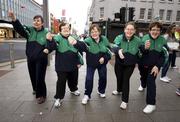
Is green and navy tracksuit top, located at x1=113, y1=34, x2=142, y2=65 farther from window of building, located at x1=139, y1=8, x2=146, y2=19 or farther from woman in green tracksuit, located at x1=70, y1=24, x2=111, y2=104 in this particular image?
window of building, located at x1=139, y1=8, x2=146, y2=19

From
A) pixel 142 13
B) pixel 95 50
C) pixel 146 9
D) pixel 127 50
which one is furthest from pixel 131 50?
pixel 146 9

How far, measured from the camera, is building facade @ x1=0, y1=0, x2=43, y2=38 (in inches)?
1681

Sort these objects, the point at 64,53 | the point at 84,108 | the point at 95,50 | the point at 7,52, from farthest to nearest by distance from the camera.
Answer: the point at 7,52
the point at 95,50
the point at 84,108
the point at 64,53

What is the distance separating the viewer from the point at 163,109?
12.0 feet

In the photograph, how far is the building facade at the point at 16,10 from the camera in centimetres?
4270

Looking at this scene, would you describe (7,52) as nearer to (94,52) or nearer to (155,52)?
(94,52)

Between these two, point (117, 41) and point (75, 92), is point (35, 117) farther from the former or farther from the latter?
point (117, 41)

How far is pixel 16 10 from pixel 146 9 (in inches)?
1774

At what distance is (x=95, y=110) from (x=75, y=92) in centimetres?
102

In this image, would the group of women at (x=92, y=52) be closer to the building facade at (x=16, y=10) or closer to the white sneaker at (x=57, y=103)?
the white sneaker at (x=57, y=103)

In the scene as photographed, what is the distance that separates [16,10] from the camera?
2329 inches

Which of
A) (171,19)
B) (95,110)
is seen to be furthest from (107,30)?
(95,110)

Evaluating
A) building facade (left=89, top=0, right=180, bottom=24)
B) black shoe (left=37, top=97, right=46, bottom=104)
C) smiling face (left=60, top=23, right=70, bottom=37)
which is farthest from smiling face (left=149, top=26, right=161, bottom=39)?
building facade (left=89, top=0, right=180, bottom=24)

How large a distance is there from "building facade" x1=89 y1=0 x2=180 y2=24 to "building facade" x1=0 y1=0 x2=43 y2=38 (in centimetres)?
1907
